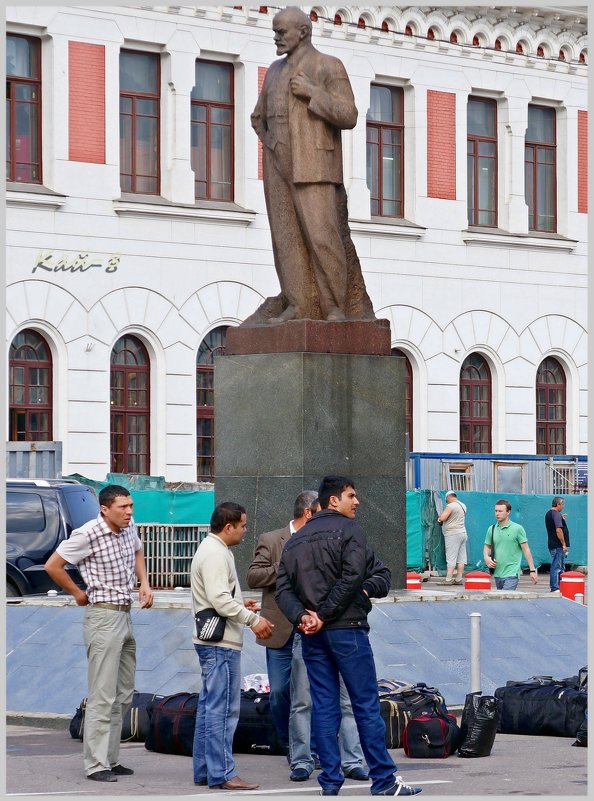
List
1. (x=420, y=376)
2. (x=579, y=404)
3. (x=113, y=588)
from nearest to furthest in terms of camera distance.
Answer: (x=113, y=588) → (x=420, y=376) → (x=579, y=404)

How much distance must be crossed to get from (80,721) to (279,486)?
294 centimetres

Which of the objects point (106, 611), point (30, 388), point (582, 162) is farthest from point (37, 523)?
point (582, 162)

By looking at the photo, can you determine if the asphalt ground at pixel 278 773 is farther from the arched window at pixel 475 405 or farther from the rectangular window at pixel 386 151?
the arched window at pixel 475 405

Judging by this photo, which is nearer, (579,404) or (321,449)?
(321,449)

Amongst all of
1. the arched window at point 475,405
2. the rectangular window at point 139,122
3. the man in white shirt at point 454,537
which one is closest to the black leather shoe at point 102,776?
the man in white shirt at point 454,537

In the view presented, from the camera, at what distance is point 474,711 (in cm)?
1343

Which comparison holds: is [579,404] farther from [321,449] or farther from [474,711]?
[474,711]

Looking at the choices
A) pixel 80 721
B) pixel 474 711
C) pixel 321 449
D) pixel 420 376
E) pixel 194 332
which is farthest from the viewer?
pixel 420 376

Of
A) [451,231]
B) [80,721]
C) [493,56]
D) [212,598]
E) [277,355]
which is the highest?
[493,56]

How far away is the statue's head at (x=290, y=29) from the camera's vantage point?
1695cm

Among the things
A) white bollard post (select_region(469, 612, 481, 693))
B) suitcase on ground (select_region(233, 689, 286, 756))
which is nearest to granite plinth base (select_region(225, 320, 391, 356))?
white bollard post (select_region(469, 612, 481, 693))

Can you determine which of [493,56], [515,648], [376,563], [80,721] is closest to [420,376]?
[493,56]

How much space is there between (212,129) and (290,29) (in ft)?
71.9

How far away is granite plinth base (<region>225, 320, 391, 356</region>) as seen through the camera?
1666 cm
